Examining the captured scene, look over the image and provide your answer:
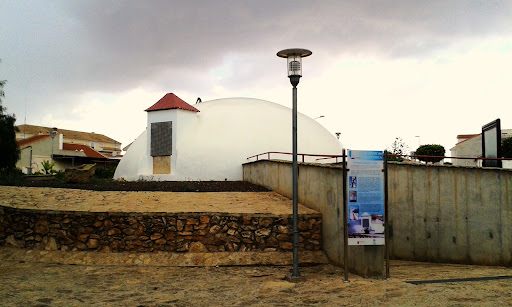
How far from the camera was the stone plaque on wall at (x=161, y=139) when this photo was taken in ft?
80.5

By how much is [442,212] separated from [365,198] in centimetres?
336

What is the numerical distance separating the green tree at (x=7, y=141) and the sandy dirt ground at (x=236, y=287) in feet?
65.2

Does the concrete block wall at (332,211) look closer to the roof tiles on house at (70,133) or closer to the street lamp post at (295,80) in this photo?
the street lamp post at (295,80)

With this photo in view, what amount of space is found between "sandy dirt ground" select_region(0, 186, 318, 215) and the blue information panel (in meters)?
2.56

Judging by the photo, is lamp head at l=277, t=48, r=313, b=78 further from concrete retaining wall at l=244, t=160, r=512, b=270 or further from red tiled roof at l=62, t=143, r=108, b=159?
red tiled roof at l=62, t=143, r=108, b=159

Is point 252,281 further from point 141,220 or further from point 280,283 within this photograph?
point 141,220

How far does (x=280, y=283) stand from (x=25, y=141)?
48953 millimetres

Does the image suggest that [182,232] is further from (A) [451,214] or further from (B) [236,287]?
(A) [451,214]

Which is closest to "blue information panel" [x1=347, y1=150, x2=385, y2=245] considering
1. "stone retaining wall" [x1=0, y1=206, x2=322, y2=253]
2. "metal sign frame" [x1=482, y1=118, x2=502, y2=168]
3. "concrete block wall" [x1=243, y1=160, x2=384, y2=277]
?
"concrete block wall" [x1=243, y1=160, x2=384, y2=277]

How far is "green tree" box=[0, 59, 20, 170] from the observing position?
26.7 metres

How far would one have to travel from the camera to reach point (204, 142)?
2473cm

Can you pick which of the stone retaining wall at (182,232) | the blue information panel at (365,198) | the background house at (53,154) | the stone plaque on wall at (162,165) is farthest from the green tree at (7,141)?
the blue information panel at (365,198)

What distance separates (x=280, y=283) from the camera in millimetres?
8055

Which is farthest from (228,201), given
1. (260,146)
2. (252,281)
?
(260,146)
